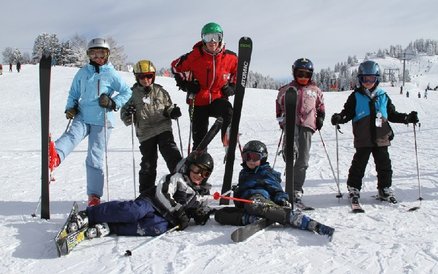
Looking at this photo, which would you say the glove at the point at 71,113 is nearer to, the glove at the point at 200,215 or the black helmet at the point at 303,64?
the glove at the point at 200,215

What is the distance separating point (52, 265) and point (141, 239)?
0.83m

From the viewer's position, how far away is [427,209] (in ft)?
15.1

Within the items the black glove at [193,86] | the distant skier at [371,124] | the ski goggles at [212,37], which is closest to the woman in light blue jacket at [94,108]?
the black glove at [193,86]

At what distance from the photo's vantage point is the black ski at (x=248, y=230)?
3.49 meters

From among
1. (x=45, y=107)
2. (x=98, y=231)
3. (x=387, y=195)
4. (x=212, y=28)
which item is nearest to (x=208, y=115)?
(x=212, y=28)

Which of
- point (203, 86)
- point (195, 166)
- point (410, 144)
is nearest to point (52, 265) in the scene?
point (195, 166)

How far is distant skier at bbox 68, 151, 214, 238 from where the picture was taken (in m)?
3.77

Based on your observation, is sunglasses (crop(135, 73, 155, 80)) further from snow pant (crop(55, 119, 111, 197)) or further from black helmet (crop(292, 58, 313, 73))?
black helmet (crop(292, 58, 313, 73))

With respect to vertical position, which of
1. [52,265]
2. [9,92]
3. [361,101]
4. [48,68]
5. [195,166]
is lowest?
[52,265]

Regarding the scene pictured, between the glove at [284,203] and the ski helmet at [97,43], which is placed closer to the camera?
the glove at [284,203]

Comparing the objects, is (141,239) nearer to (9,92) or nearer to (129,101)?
(129,101)

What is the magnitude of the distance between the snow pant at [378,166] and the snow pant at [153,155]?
2262 millimetres

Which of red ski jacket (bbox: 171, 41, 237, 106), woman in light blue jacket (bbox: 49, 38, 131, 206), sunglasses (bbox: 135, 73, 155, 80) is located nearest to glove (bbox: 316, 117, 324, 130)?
red ski jacket (bbox: 171, 41, 237, 106)

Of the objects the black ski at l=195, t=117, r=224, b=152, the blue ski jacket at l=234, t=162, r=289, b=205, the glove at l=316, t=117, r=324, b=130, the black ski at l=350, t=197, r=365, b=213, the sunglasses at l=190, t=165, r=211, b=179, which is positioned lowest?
the black ski at l=350, t=197, r=365, b=213
